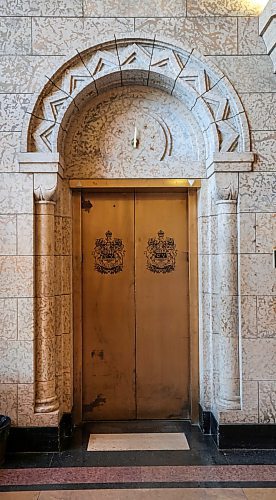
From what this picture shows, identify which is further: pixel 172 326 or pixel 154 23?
pixel 172 326

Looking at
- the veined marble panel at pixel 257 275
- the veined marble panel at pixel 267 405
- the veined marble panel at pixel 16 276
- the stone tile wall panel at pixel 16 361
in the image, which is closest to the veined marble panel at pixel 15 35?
the veined marble panel at pixel 16 276

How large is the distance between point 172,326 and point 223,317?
567 mm

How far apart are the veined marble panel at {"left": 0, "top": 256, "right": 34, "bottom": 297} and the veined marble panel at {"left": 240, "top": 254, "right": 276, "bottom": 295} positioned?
1.58 metres

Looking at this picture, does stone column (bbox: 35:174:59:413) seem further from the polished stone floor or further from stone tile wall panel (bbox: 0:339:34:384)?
the polished stone floor

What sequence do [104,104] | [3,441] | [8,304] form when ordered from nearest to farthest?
[3,441] < [8,304] < [104,104]

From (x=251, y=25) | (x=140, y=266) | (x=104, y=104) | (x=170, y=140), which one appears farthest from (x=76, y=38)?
(x=140, y=266)

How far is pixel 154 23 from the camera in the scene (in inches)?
131

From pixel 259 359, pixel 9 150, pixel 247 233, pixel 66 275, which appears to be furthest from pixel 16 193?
pixel 259 359

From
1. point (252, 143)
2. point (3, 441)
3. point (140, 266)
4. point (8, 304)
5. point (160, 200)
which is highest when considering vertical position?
point (252, 143)

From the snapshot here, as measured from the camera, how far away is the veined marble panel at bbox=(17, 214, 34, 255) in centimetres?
328

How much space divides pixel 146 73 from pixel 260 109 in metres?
0.91

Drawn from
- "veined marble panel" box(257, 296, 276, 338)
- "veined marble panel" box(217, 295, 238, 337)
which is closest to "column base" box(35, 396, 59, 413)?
"veined marble panel" box(217, 295, 238, 337)

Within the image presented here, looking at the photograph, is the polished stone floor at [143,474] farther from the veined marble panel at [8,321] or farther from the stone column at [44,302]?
the veined marble panel at [8,321]

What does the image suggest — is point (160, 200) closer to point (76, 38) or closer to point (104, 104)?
point (104, 104)
